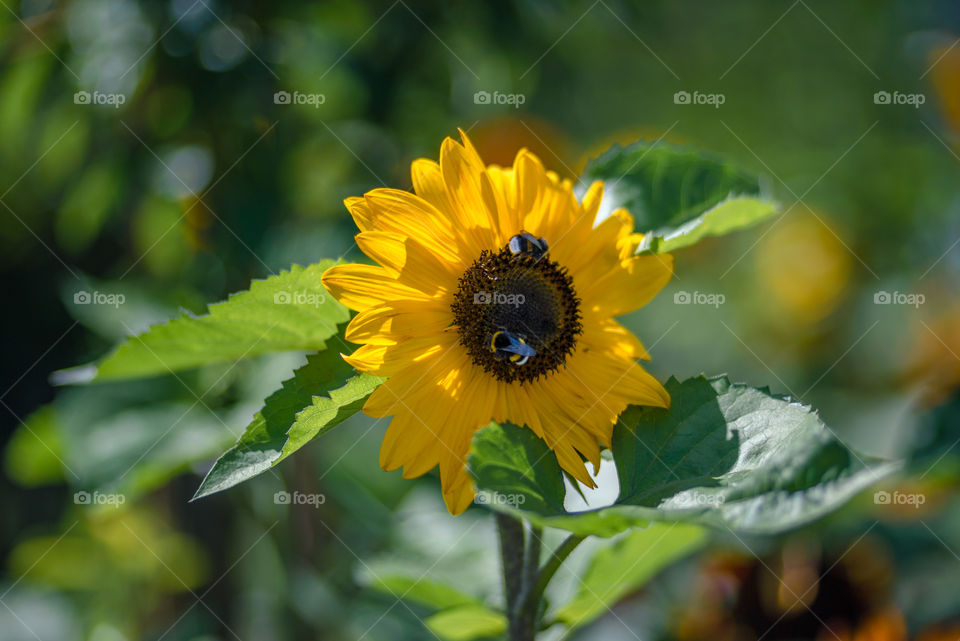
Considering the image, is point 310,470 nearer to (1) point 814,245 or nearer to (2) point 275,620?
(2) point 275,620

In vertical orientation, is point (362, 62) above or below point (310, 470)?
above

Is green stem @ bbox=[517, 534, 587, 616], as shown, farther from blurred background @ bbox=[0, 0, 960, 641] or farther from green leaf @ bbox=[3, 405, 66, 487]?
green leaf @ bbox=[3, 405, 66, 487]

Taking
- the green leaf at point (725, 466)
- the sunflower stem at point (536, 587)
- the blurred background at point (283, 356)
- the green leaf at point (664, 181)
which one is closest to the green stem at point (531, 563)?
the sunflower stem at point (536, 587)

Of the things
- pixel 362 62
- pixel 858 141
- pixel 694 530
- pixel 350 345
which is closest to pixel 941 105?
pixel 858 141

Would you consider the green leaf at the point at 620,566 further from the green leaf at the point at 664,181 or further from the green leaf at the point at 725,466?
the green leaf at the point at 664,181

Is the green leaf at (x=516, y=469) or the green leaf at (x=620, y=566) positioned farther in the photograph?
the green leaf at (x=620, y=566)

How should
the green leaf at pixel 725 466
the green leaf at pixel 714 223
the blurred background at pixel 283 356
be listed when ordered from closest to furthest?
the green leaf at pixel 725 466 → the green leaf at pixel 714 223 → the blurred background at pixel 283 356

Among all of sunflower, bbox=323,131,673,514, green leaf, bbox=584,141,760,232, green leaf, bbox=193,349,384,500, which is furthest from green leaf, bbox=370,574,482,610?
green leaf, bbox=584,141,760,232
